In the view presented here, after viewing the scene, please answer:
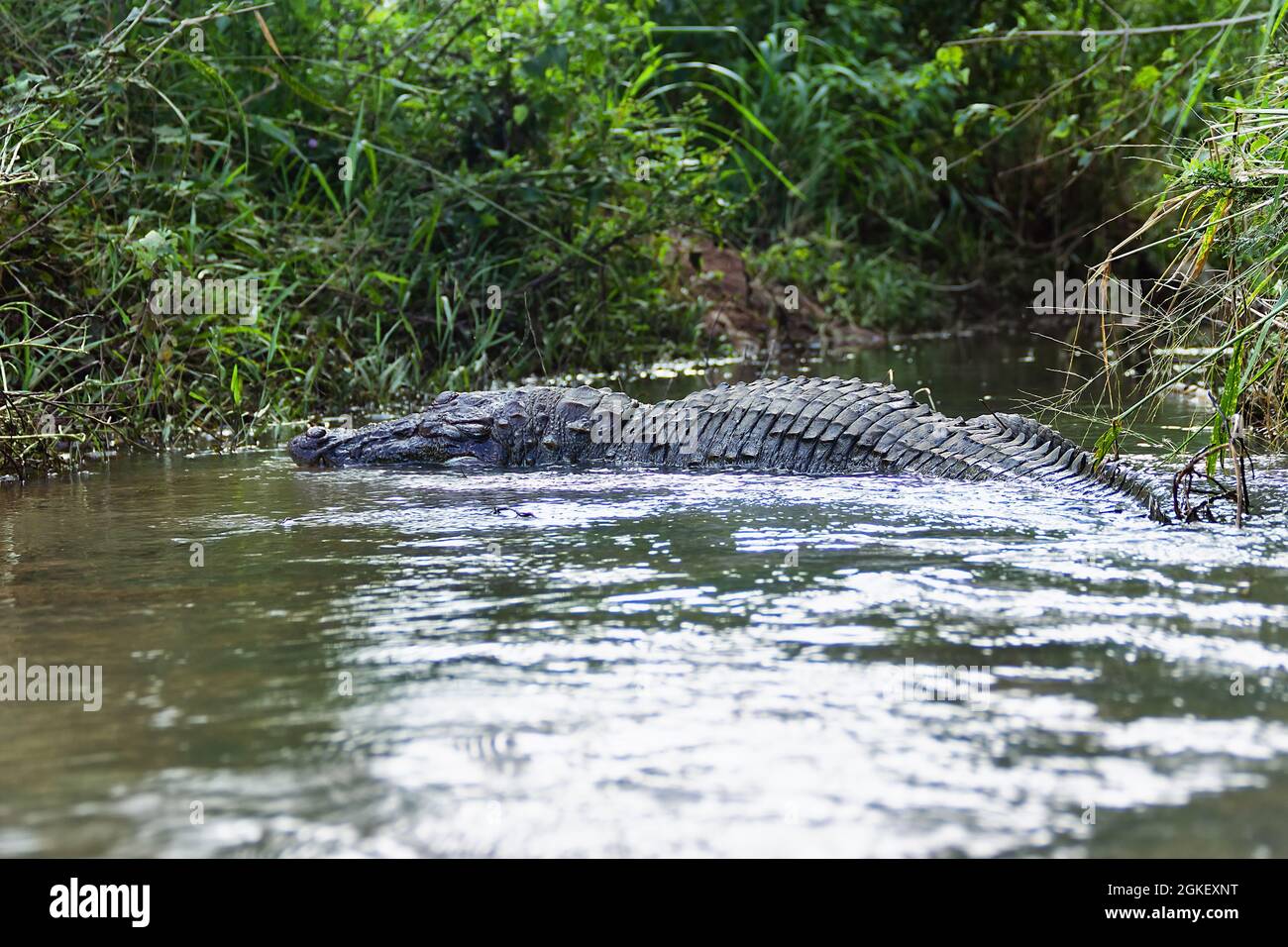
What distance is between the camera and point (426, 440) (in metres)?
6.91

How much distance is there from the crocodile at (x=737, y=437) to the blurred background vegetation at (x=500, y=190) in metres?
0.87

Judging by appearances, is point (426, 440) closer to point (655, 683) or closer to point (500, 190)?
point (500, 190)

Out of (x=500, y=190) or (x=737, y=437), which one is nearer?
(x=737, y=437)

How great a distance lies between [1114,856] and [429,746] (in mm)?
1313

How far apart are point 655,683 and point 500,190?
24.3ft

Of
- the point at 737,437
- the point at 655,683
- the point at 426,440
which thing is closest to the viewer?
the point at 655,683

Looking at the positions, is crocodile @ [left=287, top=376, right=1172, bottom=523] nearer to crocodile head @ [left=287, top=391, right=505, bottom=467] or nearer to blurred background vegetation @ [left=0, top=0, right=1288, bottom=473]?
crocodile head @ [left=287, top=391, right=505, bottom=467]

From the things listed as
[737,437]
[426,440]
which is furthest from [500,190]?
[737,437]

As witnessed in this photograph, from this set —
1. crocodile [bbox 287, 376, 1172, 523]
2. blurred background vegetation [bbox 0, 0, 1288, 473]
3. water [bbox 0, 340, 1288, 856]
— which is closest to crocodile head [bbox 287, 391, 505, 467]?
crocodile [bbox 287, 376, 1172, 523]

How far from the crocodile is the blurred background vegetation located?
869mm

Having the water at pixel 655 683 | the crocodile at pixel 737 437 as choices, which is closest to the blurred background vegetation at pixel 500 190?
the crocodile at pixel 737 437

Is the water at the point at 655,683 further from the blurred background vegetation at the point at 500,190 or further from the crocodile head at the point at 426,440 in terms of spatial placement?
the crocodile head at the point at 426,440

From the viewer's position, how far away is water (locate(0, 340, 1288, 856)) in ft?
7.80

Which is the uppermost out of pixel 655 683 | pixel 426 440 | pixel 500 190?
pixel 500 190
